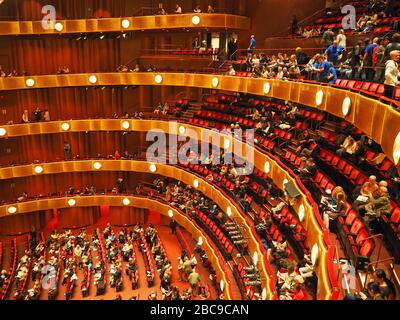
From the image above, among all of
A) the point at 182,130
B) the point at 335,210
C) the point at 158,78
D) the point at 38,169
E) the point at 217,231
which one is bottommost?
the point at 217,231

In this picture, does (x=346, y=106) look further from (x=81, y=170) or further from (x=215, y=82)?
(x=81, y=170)

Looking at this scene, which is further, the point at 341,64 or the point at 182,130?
the point at 182,130

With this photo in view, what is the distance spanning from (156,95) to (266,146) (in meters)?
9.03

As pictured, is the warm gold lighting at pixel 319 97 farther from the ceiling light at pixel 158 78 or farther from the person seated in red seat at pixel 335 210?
the ceiling light at pixel 158 78

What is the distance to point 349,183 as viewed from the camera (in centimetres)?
816

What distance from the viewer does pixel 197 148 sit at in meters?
16.8

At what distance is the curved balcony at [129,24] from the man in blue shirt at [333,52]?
7369mm

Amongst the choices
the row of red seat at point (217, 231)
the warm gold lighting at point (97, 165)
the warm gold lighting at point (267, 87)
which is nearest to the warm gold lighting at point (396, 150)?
the row of red seat at point (217, 231)

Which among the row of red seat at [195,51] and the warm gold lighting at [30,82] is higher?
the row of red seat at [195,51]

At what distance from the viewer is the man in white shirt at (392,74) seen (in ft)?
19.7

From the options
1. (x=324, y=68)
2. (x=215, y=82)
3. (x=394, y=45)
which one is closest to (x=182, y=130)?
(x=215, y=82)

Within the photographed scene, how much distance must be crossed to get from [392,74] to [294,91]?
14.5 ft

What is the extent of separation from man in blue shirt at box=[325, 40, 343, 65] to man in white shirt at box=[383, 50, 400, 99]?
270cm
